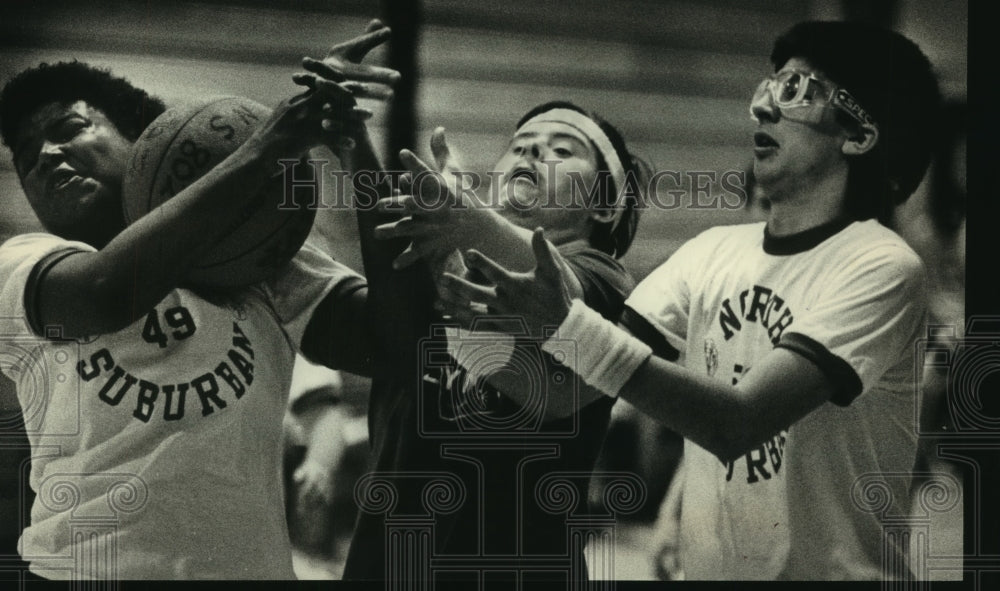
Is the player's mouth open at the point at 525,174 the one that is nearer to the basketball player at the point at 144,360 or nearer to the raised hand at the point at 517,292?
the raised hand at the point at 517,292

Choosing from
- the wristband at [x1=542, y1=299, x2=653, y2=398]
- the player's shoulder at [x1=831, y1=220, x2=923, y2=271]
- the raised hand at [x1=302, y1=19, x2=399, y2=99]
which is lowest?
the wristband at [x1=542, y1=299, x2=653, y2=398]

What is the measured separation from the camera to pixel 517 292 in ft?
14.1

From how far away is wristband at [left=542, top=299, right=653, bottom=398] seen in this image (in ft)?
14.1

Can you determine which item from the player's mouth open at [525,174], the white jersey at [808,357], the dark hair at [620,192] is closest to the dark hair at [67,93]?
the player's mouth open at [525,174]

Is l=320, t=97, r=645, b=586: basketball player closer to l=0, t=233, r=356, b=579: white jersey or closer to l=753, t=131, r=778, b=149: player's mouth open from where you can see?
l=0, t=233, r=356, b=579: white jersey

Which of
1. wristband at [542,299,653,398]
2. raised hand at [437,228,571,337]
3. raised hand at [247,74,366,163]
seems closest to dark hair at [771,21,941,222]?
wristband at [542,299,653,398]

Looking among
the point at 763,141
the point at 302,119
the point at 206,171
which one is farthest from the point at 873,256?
the point at 206,171

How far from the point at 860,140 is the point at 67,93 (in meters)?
2.91

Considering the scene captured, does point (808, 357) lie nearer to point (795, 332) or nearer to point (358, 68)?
point (795, 332)

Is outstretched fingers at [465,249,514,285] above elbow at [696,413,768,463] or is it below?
above

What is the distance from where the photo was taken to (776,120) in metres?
4.58

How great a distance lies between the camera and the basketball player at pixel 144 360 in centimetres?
428

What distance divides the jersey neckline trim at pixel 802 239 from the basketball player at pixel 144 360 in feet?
4.98

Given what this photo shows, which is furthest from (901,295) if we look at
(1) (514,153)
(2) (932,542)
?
(1) (514,153)
